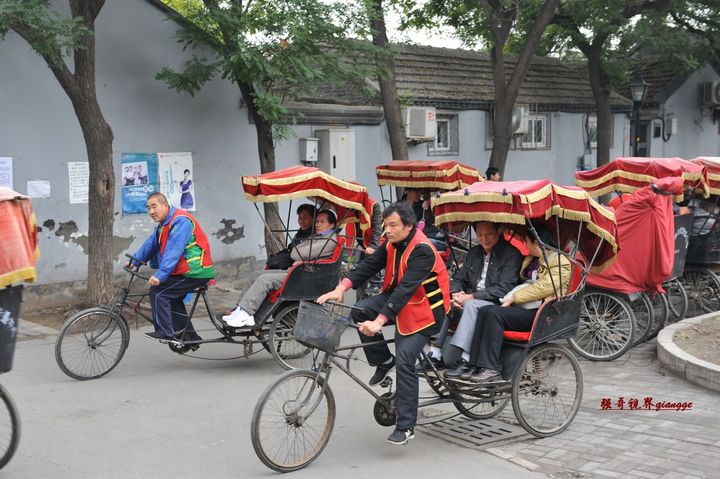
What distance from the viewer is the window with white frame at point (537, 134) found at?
21.8m

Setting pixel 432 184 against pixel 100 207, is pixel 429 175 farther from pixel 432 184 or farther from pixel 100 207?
pixel 100 207

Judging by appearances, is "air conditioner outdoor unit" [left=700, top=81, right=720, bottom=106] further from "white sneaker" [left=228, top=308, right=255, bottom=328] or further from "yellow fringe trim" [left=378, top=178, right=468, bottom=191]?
"white sneaker" [left=228, top=308, right=255, bottom=328]

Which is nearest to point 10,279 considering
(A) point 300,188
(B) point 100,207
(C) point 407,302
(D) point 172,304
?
(C) point 407,302

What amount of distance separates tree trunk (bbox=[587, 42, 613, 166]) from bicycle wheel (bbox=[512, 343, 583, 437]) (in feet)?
49.1

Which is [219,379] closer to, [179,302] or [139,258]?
[179,302]

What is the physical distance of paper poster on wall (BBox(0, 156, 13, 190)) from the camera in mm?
12422

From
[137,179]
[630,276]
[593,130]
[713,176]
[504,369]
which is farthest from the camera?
[593,130]

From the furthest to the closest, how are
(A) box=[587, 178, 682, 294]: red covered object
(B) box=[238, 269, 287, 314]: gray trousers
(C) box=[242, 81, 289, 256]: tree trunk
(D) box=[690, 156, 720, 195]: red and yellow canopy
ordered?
1. (C) box=[242, 81, 289, 256]: tree trunk
2. (D) box=[690, 156, 720, 195]: red and yellow canopy
3. (A) box=[587, 178, 682, 294]: red covered object
4. (B) box=[238, 269, 287, 314]: gray trousers

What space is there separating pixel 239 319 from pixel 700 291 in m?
6.44

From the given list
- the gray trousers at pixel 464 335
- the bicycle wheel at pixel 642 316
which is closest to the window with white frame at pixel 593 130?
the bicycle wheel at pixel 642 316

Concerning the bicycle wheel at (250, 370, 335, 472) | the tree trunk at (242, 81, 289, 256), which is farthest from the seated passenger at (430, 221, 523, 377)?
the tree trunk at (242, 81, 289, 256)

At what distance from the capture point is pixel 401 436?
20.6 ft

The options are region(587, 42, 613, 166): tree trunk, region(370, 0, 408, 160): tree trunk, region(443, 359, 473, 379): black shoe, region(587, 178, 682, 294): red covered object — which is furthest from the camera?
region(587, 42, 613, 166): tree trunk

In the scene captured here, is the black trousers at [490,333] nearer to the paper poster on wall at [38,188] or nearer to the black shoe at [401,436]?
the black shoe at [401,436]
